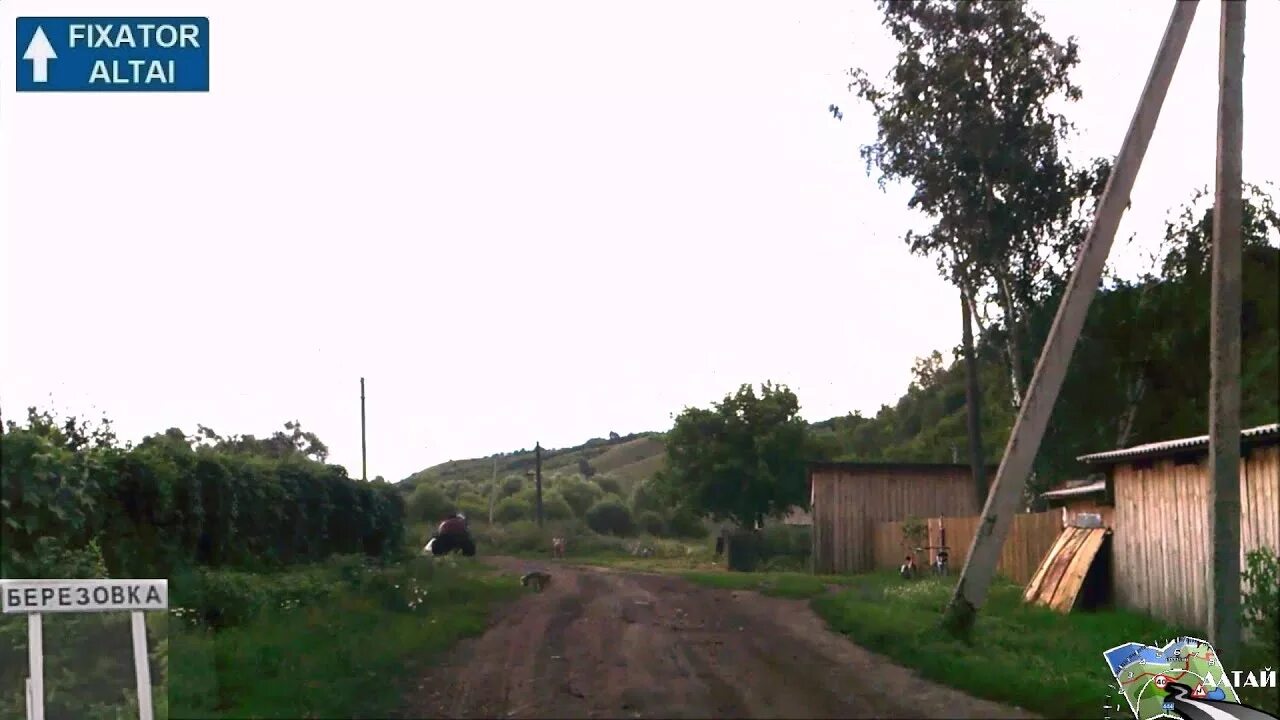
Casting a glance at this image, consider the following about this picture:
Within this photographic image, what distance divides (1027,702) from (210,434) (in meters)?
14.7

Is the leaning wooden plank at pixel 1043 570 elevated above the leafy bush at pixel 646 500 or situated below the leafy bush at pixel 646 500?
above

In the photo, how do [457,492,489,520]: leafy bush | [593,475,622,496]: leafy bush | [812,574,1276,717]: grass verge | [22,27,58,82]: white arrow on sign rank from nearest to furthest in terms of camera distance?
[22,27,58,82]: white arrow on sign
[812,574,1276,717]: grass verge
[457,492,489,520]: leafy bush
[593,475,622,496]: leafy bush

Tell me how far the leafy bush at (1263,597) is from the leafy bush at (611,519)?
37.1m

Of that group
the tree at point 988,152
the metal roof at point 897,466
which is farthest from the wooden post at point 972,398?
the metal roof at point 897,466

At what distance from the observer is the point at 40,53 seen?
28.9 feet

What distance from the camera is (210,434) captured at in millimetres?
20969

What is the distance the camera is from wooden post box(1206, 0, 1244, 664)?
36.2 ft

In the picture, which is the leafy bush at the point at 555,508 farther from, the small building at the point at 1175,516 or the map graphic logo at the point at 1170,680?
the map graphic logo at the point at 1170,680

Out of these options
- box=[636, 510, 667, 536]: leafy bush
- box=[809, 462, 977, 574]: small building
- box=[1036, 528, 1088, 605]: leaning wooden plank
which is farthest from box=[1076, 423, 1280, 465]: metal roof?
box=[636, 510, 667, 536]: leafy bush

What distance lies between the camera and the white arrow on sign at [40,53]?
8781mm

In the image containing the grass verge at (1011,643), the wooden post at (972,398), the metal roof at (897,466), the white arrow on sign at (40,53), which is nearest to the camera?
the white arrow on sign at (40,53)

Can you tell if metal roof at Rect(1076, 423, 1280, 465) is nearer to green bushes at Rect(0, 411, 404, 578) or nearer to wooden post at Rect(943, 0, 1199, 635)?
wooden post at Rect(943, 0, 1199, 635)

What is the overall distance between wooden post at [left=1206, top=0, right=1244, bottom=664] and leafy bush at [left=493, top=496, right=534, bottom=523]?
3413 centimetres

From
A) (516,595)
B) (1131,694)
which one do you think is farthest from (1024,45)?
(1131,694)
